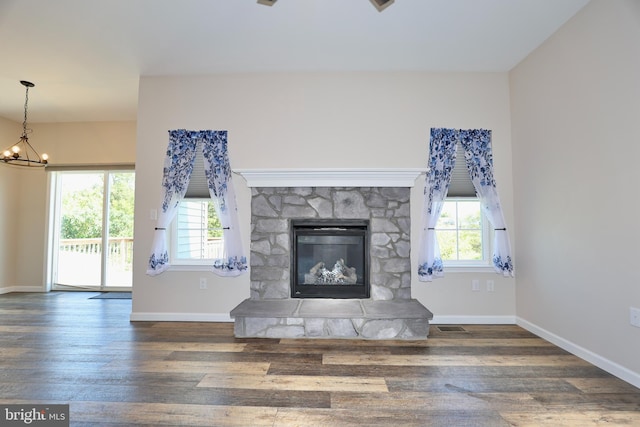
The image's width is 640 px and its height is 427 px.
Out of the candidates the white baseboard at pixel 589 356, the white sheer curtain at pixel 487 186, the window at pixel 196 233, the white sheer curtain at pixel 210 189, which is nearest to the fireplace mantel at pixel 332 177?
the white sheer curtain at pixel 210 189

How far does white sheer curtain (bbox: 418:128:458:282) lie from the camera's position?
11.6 feet

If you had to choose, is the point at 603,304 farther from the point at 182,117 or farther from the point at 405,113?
the point at 182,117

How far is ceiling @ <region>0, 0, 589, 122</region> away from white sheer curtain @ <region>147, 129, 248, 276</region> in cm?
81

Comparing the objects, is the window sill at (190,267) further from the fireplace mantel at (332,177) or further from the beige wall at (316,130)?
the fireplace mantel at (332,177)

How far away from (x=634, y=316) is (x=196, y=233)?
411 cm

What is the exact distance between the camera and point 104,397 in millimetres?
2020

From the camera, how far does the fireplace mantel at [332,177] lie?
353cm

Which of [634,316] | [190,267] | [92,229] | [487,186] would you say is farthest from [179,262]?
[634,316]

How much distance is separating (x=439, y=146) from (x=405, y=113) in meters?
0.55

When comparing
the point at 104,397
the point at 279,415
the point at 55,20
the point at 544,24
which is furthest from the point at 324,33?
the point at 104,397

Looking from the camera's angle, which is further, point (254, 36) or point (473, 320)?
point (473, 320)

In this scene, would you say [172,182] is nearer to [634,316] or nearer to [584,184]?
[584,184]

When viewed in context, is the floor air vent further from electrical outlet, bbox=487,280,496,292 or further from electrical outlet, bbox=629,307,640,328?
electrical outlet, bbox=629,307,640,328

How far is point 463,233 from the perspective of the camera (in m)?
3.81
